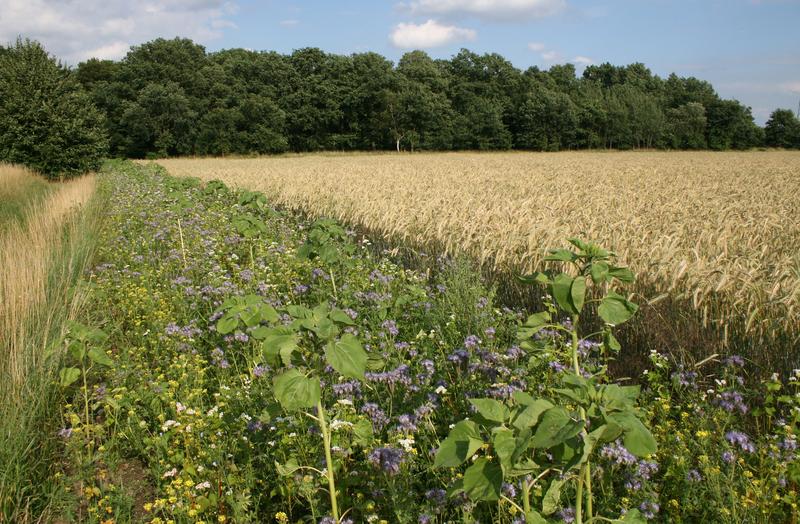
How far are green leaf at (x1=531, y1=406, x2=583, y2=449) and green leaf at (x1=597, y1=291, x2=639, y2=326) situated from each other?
545 millimetres

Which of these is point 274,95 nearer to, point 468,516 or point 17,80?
point 17,80

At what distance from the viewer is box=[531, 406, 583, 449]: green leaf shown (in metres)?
1.55

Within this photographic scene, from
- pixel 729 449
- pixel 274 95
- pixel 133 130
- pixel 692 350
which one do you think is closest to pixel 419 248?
pixel 692 350

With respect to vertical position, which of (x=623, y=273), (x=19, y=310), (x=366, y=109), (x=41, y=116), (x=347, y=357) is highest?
(x=366, y=109)

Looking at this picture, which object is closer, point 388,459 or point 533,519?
point 533,519

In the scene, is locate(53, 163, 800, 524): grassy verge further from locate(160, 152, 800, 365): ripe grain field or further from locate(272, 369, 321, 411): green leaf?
locate(160, 152, 800, 365): ripe grain field

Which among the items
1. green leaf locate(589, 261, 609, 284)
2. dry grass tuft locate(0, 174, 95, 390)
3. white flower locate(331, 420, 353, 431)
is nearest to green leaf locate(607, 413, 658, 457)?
green leaf locate(589, 261, 609, 284)

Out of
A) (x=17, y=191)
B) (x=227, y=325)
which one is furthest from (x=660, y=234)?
(x=17, y=191)

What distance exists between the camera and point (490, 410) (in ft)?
5.60

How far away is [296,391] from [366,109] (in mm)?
68713

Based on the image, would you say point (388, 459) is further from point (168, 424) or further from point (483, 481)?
point (168, 424)

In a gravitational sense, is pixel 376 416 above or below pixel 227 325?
below

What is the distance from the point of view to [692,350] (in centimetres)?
413

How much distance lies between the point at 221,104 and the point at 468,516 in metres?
65.5
